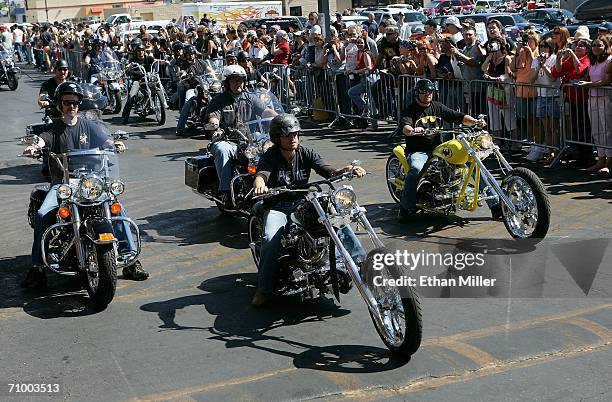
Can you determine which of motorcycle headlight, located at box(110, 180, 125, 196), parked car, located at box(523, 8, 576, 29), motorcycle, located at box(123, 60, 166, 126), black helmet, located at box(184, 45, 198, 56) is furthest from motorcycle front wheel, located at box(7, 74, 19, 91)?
motorcycle headlight, located at box(110, 180, 125, 196)

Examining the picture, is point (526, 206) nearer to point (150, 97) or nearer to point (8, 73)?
point (150, 97)

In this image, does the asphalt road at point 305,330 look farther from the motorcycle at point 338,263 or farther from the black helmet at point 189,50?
the black helmet at point 189,50

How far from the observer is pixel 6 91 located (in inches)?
1236

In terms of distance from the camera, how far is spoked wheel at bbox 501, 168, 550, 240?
923 cm

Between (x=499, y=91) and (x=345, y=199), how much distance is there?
26.4 ft

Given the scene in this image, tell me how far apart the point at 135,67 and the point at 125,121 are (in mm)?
1342

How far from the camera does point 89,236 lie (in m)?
7.90

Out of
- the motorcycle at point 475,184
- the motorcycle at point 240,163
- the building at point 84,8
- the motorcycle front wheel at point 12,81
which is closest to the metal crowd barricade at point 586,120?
the motorcycle at point 475,184

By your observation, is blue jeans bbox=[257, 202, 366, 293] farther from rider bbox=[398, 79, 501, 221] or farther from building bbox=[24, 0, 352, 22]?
building bbox=[24, 0, 352, 22]

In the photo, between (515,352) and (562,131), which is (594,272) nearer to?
(515,352)

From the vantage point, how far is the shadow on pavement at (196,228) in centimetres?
1045

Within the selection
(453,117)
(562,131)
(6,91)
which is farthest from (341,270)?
(6,91)

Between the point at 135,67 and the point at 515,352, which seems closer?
the point at 515,352

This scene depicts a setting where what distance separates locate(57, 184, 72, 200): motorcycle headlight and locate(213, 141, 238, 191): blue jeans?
2966 mm
